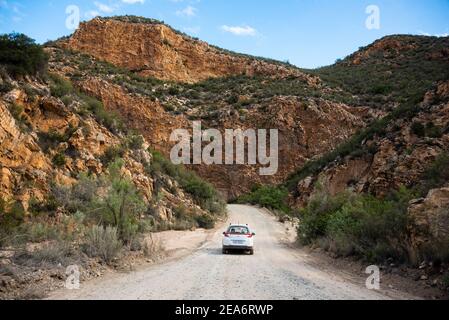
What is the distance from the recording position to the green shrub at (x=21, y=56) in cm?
2409

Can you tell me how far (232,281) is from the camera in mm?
10094

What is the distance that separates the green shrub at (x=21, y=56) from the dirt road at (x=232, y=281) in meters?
16.0

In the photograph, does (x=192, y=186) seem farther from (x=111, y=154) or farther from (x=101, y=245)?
(x=101, y=245)

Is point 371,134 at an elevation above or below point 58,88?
below

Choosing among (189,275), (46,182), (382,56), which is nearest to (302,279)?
(189,275)

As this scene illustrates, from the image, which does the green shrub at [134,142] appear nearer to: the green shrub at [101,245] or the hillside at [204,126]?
the hillside at [204,126]

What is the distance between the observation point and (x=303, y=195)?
1532 inches

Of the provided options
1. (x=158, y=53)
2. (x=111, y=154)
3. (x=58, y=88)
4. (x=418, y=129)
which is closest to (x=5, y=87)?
(x=58, y=88)

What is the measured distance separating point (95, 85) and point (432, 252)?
42.7 m

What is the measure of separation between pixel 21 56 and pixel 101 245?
693 inches

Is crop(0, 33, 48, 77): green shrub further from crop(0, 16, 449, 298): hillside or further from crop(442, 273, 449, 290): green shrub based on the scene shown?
crop(442, 273, 449, 290): green shrub

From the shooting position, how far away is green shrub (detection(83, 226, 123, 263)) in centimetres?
1192

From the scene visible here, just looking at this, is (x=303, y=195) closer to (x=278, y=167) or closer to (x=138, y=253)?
(x=278, y=167)

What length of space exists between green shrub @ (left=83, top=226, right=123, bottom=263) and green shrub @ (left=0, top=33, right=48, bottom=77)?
15.9 m
